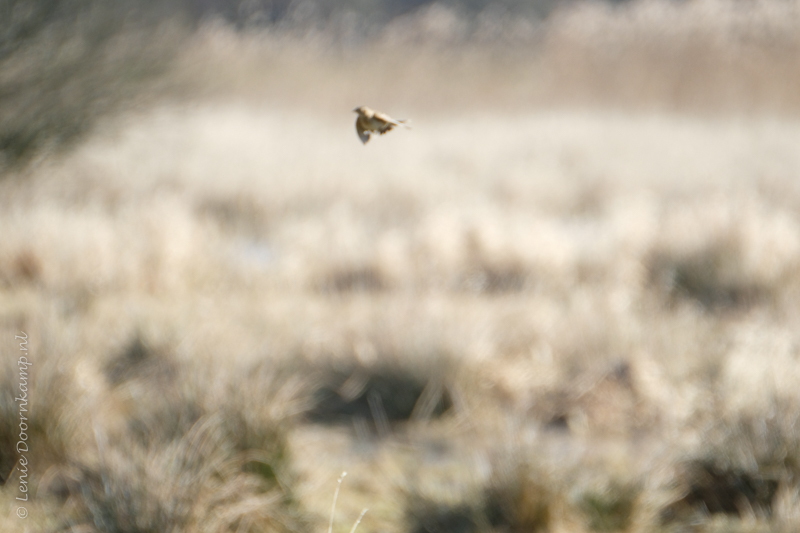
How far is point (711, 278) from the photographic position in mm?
4582

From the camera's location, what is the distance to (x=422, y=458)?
2.60 m

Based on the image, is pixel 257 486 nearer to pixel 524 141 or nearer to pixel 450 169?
pixel 450 169

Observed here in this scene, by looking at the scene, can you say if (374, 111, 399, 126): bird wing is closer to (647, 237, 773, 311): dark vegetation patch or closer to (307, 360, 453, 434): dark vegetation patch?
(307, 360, 453, 434): dark vegetation patch

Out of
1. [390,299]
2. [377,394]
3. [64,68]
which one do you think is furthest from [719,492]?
[64,68]

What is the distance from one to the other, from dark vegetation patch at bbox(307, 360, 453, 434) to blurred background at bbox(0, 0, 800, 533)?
0.04 feet

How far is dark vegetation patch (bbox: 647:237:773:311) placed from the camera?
4348mm

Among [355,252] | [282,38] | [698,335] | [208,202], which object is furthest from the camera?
[282,38]

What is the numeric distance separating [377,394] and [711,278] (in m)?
2.44

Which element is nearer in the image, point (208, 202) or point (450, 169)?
point (208, 202)

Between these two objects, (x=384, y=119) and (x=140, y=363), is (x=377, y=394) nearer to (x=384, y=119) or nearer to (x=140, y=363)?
(x=140, y=363)

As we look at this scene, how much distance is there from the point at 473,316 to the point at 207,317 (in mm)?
1204

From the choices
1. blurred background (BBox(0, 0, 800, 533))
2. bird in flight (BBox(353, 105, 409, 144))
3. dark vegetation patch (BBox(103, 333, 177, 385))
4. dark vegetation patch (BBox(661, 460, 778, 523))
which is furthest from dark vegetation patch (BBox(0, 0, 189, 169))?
bird in flight (BBox(353, 105, 409, 144))

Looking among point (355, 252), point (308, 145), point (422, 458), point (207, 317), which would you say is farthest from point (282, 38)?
point (422, 458)

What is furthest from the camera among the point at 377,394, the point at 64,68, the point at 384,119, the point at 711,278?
the point at 64,68
